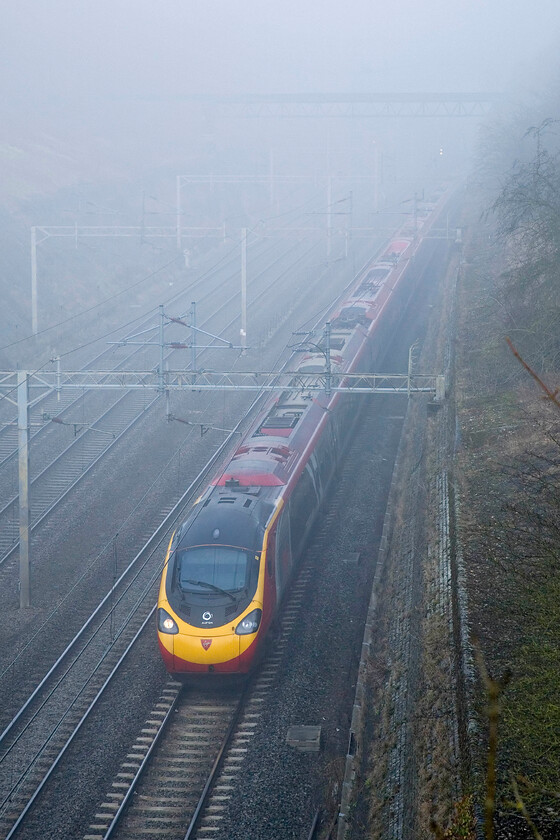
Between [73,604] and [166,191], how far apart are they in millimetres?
51457

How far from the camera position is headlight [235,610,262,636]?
45.7 ft

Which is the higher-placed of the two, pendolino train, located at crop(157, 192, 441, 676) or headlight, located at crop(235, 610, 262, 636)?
pendolino train, located at crop(157, 192, 441, 676)

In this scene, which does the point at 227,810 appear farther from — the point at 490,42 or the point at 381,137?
the point at 490,42

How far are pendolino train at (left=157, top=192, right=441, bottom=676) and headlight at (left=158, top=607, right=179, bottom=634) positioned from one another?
2 cm

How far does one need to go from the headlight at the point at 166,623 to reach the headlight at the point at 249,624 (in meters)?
1.06

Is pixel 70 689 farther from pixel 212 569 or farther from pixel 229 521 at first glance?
pixel 229 521

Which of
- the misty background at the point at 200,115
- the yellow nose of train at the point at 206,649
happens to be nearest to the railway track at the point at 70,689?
the yellow nose of train at the point at 206,649

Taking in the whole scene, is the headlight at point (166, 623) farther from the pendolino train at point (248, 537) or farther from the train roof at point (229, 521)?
the train roof at point (229, 521)

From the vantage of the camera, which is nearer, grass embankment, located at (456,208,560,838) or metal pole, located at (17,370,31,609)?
grass embankment, located at (456,208,560,838)

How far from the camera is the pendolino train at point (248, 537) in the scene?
13906mm

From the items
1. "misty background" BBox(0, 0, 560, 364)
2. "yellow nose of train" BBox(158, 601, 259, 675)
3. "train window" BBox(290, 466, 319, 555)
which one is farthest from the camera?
"misty background" BBox(0, 0, 560, 364)

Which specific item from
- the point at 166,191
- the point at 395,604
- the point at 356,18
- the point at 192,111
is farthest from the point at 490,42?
the point at 395,604

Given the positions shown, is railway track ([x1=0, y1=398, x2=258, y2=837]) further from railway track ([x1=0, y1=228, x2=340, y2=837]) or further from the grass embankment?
the grass embankment

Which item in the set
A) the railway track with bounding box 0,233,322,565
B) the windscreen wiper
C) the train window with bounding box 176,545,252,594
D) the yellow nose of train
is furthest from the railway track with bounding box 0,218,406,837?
the railway track with bounding box 0,233,322,565
